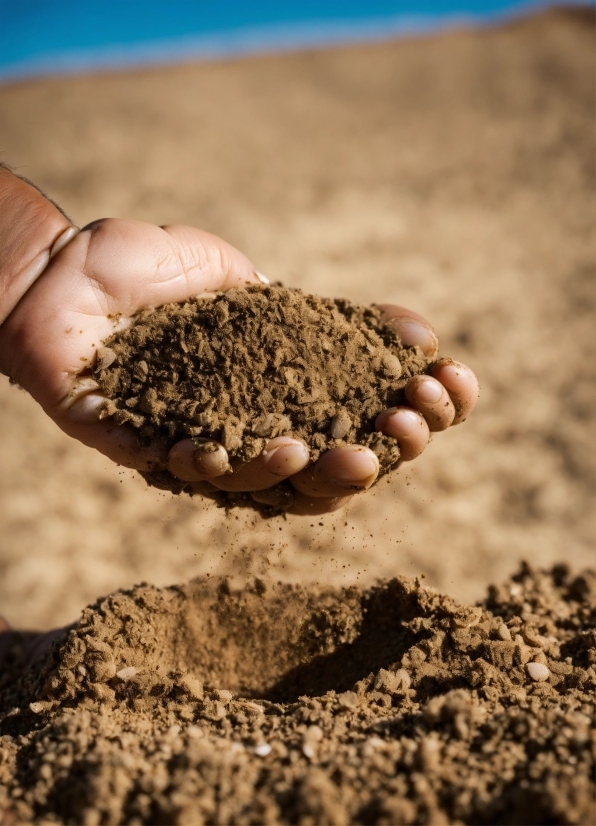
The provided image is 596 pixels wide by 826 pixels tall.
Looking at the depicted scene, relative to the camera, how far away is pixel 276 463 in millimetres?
1826

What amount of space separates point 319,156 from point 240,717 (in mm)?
7599

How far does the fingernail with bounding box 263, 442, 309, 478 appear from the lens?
5.98 feet

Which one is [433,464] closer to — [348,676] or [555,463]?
[555,463]

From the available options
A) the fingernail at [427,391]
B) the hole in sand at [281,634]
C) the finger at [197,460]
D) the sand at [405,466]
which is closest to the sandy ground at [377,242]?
the sand at [405,466]

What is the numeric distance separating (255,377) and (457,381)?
547 millimetres

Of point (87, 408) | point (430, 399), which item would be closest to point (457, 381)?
point (430, 399)

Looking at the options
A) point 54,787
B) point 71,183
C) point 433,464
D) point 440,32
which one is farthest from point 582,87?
point 54,787

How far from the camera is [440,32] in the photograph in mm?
11250

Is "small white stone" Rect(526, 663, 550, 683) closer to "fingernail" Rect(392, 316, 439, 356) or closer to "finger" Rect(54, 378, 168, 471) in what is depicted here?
"fingernail" Rect(392, 316, 439, 356)

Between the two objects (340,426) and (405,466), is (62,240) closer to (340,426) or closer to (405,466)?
(340,426)

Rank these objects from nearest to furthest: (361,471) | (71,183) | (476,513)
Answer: (361,471) < (476,513) < (71,183)

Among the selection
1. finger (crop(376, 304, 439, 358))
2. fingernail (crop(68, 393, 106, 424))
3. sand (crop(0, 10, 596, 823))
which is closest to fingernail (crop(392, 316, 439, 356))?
finger (crop(376, 304, 439, 358))

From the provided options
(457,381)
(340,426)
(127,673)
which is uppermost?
(457,381)

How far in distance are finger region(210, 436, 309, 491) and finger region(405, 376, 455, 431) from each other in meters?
0.32
